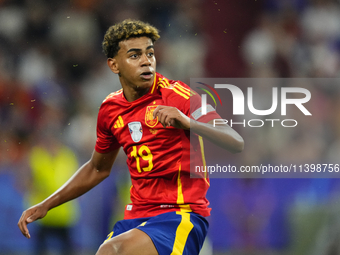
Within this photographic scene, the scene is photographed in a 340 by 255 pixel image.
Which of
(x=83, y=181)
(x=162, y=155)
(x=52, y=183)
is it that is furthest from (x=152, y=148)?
(x=52, y=183)

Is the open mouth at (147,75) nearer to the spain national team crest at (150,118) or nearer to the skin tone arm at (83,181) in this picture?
the spain national team crest at (150,118)

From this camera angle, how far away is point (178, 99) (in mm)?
2293

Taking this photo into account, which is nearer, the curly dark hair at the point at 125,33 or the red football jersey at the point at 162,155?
the red football jersey at the point at 162,155

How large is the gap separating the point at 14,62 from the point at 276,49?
315cm

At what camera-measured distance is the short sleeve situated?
2.62 metres

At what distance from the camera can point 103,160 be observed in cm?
279

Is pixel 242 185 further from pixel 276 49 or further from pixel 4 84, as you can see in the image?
pixel 4 84

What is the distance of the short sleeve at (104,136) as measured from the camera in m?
2.62

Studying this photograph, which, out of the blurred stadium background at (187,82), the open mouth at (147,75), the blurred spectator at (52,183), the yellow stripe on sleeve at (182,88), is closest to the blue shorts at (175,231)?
the yellow stripe on sleeve at (182,88)

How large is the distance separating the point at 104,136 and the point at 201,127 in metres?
0.94

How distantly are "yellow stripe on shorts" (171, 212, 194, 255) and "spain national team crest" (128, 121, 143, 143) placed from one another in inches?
20.9

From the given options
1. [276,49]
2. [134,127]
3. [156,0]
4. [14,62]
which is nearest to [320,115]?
[276,49]

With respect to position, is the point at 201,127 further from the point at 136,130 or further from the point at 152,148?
the point at 136,130

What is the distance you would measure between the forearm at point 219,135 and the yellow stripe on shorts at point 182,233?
48 cm
